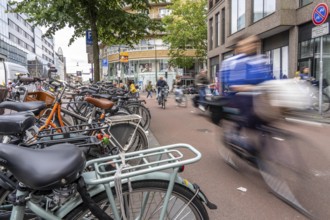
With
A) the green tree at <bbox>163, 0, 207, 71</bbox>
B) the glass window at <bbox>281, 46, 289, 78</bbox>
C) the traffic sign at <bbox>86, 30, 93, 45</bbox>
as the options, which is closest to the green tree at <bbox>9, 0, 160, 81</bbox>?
the traffic sign at <bbox>86, 30, 93, 45</bbox>

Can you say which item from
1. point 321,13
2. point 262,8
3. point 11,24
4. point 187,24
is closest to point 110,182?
point 321,13

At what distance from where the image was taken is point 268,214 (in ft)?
11.1

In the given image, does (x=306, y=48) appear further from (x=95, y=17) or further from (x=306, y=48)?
(x=95, y=17)

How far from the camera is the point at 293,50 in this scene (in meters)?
17.0

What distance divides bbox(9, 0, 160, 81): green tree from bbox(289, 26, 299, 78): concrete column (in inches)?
320

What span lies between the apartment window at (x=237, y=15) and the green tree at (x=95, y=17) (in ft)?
41.9

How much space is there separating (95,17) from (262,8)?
11905 mm

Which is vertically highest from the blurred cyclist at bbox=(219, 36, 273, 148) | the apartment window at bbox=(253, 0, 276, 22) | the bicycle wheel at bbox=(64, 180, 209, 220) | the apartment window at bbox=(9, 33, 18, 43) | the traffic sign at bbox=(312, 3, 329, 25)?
the apartment window at bbox=(9, 33, 18, 43)

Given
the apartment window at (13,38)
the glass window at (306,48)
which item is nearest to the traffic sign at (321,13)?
the glass window at (306,48)

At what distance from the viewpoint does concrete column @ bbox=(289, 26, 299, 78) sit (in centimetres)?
1686

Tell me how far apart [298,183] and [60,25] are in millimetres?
9662

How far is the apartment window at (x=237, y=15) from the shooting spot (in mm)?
23359

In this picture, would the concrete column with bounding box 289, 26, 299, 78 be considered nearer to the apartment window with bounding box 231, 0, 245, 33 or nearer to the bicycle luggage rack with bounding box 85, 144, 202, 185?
the apartment window with bounding box 231, 0, 245, 33

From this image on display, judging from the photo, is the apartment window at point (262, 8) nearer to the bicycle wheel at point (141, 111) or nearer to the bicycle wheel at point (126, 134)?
the bicycle wheel at point (141, 111)
